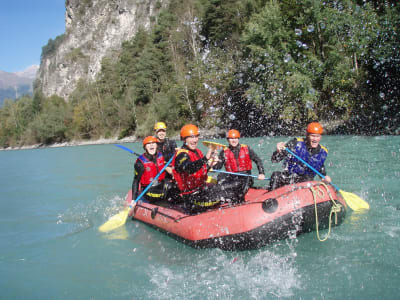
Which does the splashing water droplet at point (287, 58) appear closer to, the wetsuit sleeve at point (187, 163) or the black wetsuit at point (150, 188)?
the black wetsuit at point (150, 188)

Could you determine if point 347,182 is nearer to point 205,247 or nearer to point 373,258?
point 373,258

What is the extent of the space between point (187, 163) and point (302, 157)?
1838mm

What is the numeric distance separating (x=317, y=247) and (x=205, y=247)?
1.39 m

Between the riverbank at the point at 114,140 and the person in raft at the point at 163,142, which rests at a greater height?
the person in raft at the point at 163,142

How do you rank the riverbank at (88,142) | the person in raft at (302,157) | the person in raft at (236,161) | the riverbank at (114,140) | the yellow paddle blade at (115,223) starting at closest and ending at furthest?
1. the person in raft at (302,157)
2. the person in raft at (236,161)
3. the yellow paddle blade at (115,223)
4. the riverbank at (114,140)
5. the riverbank at (88,142)

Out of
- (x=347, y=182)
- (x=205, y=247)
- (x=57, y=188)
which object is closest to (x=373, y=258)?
(x=205, y=247)

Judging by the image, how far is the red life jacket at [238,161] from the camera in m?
5.64

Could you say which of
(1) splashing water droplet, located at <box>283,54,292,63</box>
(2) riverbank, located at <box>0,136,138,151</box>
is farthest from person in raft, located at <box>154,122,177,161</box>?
(2) riverbank, located at <box>0,136,138,151</box>

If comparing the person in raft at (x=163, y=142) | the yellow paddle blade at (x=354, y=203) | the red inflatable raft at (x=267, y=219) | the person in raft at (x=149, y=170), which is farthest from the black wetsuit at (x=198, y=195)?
the person in raft at (x=163, y=142)

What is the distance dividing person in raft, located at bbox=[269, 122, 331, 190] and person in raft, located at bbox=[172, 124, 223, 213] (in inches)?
40.5

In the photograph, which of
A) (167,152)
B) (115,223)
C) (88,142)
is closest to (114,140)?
(88,142)

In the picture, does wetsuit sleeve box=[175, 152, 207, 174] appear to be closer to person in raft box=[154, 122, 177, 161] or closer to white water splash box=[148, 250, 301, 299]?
white water splash box=[148, 250, 301, 299]

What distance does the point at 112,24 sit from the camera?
64.6m

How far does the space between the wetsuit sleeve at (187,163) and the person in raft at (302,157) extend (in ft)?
4.35
